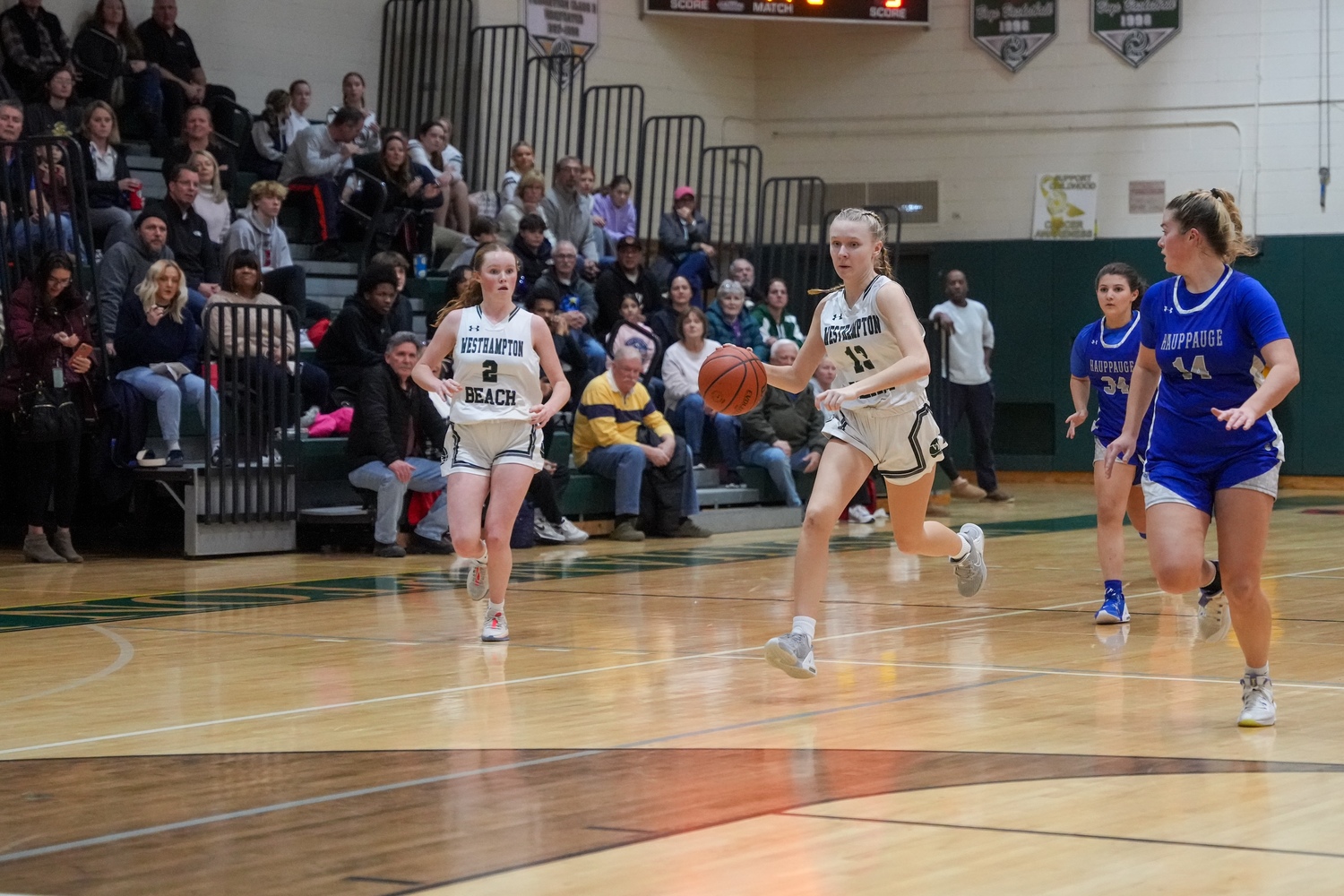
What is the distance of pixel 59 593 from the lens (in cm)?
940

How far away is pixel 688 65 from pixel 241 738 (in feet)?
51.6

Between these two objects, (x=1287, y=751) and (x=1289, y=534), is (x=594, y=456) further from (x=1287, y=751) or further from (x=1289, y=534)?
(x=1287, y=751)

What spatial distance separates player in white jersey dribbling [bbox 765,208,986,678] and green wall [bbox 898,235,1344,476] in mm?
12896

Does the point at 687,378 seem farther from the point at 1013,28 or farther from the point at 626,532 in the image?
the point at 1013,28

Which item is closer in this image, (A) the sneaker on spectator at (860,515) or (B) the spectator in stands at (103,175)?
(B) the spectator in stands at (103,175)

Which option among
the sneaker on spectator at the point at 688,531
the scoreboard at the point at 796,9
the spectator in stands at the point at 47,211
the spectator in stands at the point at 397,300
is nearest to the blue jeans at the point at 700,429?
the sneaker on spectator at the point at 688,531

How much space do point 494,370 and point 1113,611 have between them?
2928 millimetres

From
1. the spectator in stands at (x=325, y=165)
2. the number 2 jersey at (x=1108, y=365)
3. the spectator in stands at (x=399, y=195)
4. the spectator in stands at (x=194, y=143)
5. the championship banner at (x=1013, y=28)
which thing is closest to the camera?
the number 2 jersey at (x=1108, y=365)

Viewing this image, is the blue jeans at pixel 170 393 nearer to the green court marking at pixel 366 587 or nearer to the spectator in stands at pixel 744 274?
the green court marking at pixel 366 587

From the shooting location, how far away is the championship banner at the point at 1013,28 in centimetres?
1941

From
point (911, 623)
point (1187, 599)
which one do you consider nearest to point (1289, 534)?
point (1187, 599)

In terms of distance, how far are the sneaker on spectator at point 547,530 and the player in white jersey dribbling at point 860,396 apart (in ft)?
19.6

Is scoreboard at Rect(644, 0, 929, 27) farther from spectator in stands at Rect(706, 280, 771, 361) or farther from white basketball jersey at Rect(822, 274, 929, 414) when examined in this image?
white basketball jersey at Rect(822, 274, 929, 414)

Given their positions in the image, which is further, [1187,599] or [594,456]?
[594,456]
